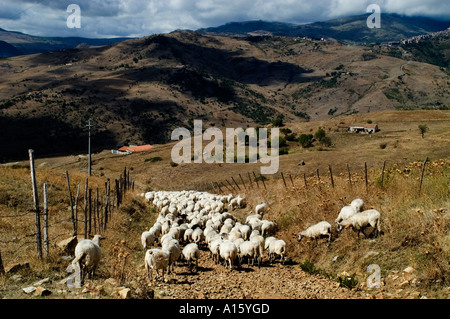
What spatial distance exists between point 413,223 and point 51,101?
484 feet

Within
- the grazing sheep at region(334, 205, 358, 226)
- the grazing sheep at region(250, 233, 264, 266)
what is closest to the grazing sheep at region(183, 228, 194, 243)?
the grazing sheep at region(250, 233, 264, 266)

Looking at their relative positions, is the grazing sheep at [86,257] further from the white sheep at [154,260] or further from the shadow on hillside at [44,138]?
the shadow on hillside at [44,138]

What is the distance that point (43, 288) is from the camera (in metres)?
6.99

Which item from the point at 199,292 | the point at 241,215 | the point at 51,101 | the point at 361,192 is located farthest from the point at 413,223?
the point at 51,101

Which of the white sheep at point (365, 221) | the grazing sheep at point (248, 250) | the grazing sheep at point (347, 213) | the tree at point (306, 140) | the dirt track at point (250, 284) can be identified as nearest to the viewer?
the dirt track at point (250, 284)

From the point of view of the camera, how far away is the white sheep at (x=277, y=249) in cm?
1156

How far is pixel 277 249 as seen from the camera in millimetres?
11680

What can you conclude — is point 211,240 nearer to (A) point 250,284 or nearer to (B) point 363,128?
(A) point 250,284

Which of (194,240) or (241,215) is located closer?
(194,240)

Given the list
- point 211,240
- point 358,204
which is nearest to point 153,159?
point 211,240

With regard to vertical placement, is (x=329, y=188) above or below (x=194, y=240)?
above

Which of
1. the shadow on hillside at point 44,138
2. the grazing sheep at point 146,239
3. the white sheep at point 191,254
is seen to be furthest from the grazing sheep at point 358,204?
the shadow on hillside at point 44,138
